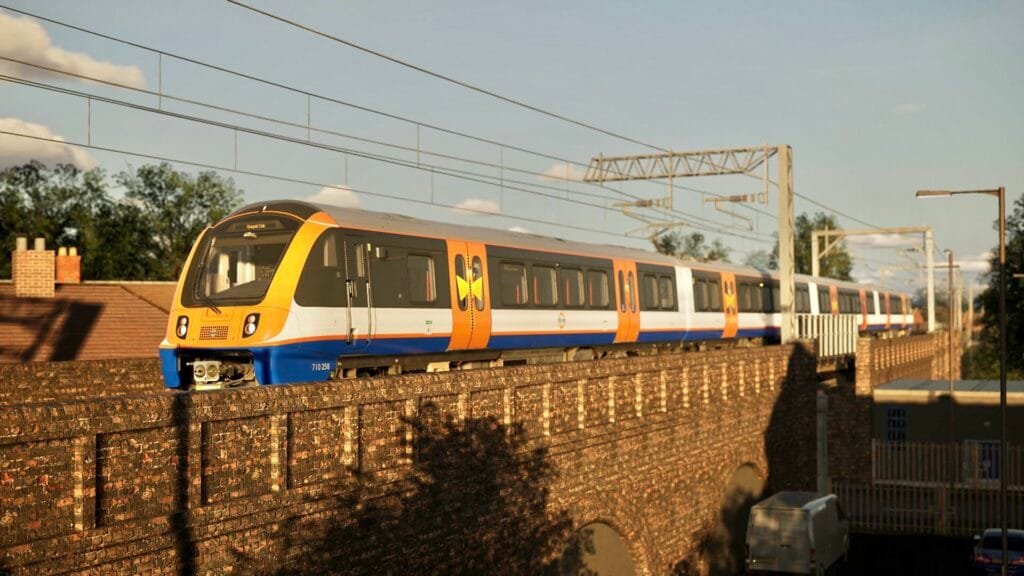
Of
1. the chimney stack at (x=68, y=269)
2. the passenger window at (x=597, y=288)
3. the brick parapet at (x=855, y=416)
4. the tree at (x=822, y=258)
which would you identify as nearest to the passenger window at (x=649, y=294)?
the passenger window at (x=597, y=288)

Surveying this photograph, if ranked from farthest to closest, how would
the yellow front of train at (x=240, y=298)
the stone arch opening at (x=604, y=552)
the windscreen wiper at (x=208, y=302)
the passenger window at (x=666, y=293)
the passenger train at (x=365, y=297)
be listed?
the passenger window at (x=666, y=293) < the stone arch opening at (x=604, y=552) < the windscreen wiper at (x=208, y=302) < the passenger train at (x=365, y=297) < the yellow front of train at (x=240, y=298)

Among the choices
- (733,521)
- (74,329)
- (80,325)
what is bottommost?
(733,521)

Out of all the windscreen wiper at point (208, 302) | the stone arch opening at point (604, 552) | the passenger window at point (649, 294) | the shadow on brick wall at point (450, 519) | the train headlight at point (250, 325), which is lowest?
the stone arch opening at point (604, 552)

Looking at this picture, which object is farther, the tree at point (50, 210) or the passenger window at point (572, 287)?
the tree at point (50, 210)

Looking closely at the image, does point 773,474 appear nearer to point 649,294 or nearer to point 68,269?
point 649,294

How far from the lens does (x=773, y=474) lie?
30.6m

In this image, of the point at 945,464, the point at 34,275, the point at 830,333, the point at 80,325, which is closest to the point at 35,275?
the point at 34,275

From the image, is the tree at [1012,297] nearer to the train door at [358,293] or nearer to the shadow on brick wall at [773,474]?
the shadow on brick wall at [773,474]

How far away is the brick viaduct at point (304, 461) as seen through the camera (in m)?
10.0

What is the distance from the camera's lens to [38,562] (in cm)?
967

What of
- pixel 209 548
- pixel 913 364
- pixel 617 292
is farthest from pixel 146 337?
pixel 913 364

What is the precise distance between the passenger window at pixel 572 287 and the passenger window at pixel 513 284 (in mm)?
1822

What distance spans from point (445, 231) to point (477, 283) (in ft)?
3.64

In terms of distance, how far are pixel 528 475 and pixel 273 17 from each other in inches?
305
